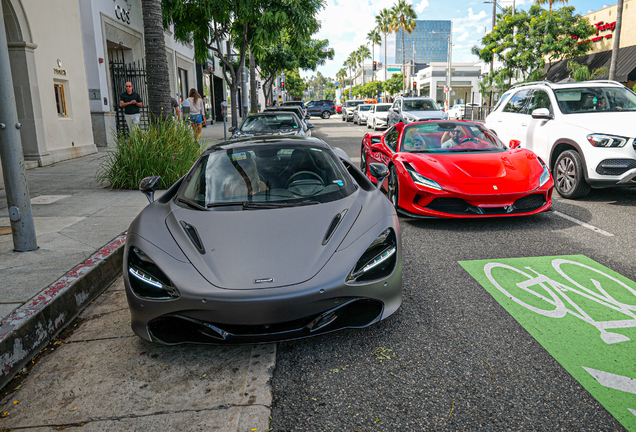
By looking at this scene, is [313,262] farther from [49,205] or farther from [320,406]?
[49,205]

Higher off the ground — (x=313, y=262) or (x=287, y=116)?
(x=287, y=116)

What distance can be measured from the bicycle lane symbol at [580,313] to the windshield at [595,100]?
172 inches

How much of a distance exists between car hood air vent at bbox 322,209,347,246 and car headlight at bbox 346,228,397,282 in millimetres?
272

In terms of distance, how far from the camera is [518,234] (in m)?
5.77

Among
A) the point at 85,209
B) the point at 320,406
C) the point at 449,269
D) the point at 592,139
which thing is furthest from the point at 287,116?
the point at 320,406

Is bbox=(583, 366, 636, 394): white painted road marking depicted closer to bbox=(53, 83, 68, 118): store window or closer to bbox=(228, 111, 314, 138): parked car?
bbox=(228, 111, 314, 138): parked car

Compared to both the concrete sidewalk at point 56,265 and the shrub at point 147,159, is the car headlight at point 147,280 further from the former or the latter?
the shrub at point 147,159

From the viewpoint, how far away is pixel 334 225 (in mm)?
3402

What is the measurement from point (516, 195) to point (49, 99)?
38.4 ft

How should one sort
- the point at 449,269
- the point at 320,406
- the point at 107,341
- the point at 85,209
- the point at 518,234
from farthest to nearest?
the point at 85,209, the point at 518,234, the point at 449,269, the point at 107,341, the point at 320,406

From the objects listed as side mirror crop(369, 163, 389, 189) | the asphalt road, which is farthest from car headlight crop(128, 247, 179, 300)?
side mirror crop(369, 163, 389, 189)

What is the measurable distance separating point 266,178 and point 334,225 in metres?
1.00

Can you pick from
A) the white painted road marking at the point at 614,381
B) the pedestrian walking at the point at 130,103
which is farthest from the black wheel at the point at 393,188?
the pedestrian walking at the point at 130,103

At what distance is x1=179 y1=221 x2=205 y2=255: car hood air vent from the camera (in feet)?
10.5
